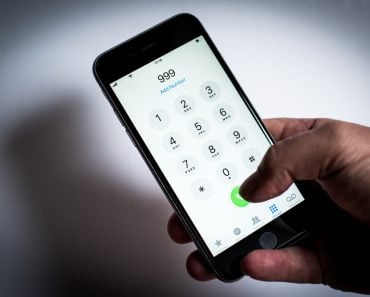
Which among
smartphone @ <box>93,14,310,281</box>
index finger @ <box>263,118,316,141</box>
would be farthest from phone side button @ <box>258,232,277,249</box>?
index finger @ <box>263,118,316,141</box>

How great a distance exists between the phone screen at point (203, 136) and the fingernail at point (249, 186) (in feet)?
0.17

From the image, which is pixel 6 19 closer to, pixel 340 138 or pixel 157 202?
pixel 157 202

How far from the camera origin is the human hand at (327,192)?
355 mm

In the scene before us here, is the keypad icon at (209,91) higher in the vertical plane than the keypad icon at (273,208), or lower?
higher

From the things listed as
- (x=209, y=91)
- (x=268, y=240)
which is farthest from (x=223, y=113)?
(x=268, y=240)

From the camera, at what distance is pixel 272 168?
355 mm

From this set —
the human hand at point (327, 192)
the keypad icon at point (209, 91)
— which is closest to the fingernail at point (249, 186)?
the human hand at point (327, 192)

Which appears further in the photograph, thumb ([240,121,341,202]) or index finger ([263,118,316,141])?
index finger ([263,118,316,141])

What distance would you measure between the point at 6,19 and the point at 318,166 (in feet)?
1.25

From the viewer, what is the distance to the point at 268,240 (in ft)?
1.38

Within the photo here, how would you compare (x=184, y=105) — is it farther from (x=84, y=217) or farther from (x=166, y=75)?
(x=84, y=217)

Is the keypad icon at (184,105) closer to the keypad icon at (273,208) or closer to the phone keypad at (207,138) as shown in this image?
the phone keypad at (207,138)

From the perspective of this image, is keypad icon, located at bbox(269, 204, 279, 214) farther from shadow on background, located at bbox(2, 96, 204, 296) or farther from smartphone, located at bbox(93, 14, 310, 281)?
shadow on background, located at bbox(2, 96, 204, 296)

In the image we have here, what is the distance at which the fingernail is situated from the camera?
37 cm
